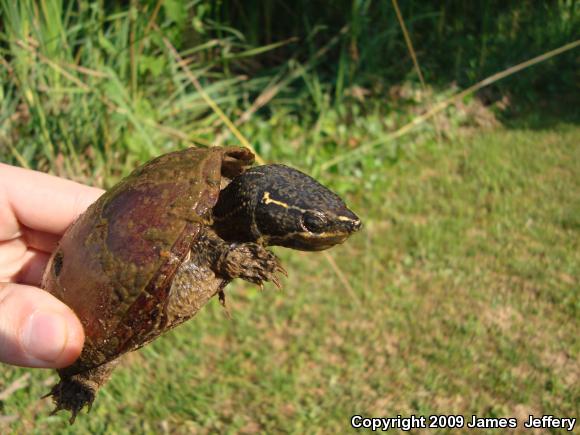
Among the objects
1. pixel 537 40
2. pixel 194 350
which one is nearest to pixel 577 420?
pixel 194 350

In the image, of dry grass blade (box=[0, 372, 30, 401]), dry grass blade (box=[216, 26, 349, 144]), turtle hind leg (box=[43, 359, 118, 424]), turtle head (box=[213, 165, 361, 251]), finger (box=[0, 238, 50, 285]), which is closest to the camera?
turtle head (box=[213, 165, 361, 251])

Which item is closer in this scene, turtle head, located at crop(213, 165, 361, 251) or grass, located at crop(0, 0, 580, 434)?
turtle head, located at crop(213, 165, 361, 251)

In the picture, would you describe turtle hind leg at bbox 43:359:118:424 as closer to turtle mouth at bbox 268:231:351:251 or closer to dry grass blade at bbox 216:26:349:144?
turtle mouth at bbox 268:231:351:251

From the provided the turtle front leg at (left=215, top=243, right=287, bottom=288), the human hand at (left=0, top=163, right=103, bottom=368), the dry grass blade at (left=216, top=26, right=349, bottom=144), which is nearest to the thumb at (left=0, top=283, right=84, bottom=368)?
the human hand at (left=0, top=163, right=103, bottom=368)

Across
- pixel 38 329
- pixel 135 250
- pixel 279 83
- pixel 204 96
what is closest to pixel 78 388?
pixel 38 329

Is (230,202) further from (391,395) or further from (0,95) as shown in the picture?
(0,95)

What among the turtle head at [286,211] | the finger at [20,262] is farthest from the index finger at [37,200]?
the turtle head at [286,211]

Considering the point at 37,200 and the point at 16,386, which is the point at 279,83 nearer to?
the point at 37,200
